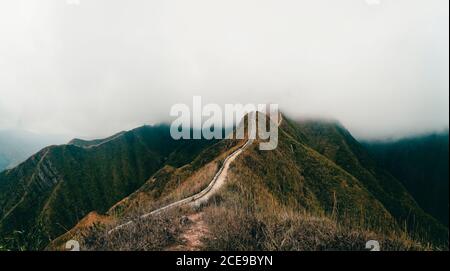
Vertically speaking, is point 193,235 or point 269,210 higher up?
point 269,210

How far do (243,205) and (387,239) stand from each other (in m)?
5.29

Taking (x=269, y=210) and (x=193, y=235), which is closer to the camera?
(x=193, y=235)
